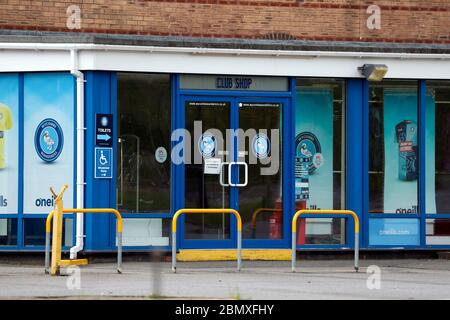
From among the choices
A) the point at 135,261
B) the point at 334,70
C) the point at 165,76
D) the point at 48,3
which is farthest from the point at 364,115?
the point at 48,3

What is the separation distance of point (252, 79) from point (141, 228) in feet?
9.69

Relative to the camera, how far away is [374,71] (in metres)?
→ 16.9

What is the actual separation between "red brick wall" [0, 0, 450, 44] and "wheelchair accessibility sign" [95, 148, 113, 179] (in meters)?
4.63

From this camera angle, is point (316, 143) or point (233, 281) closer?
point (233, 281)

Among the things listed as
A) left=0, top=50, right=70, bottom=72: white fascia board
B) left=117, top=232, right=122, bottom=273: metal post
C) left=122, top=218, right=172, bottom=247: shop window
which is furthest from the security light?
left=117, top=232, right=122, bottom=273: metal post

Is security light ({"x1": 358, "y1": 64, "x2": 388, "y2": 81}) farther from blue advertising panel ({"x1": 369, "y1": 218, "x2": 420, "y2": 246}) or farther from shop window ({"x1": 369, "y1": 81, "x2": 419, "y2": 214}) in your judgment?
blue advertising panel ({"x1": 369, "y1": 218, "x2": 420, "y2": 246})

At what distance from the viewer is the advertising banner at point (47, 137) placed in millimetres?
16562

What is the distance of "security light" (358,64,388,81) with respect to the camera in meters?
16.9

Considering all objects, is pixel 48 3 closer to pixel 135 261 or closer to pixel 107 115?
pixel 107 115

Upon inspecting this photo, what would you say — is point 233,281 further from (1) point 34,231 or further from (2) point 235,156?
(1) point 34,231

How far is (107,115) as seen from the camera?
16516mm

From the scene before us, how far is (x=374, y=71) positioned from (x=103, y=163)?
177 inches

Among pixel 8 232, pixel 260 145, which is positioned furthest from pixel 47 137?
pixel 260 145
